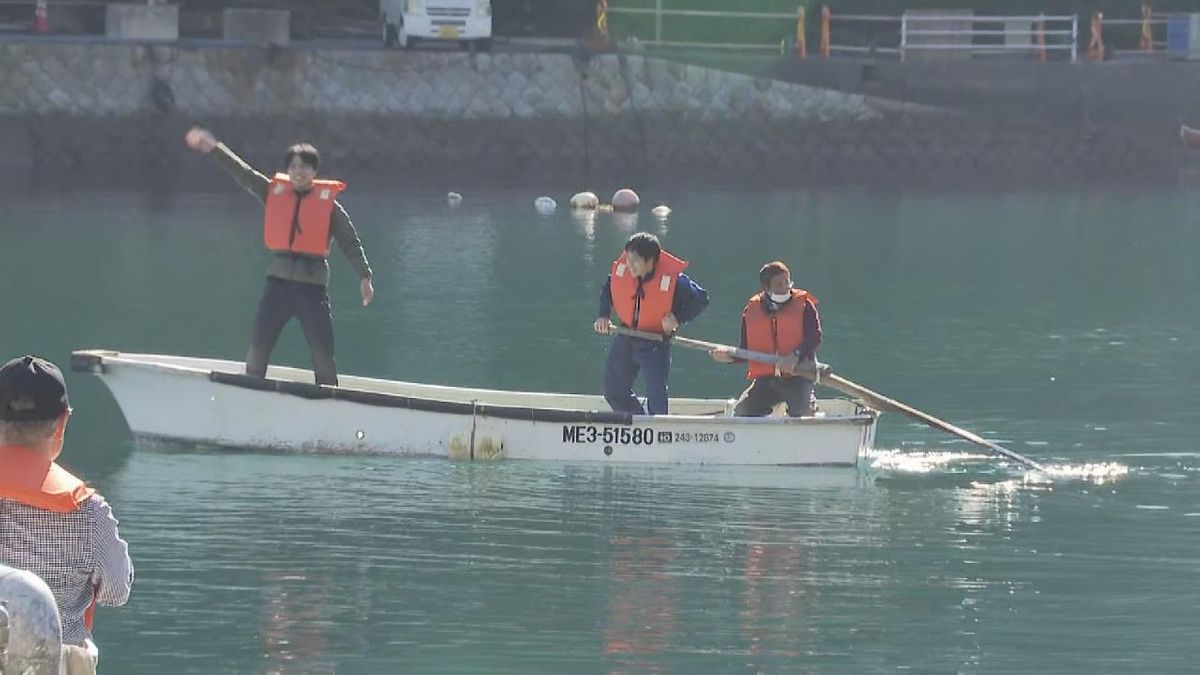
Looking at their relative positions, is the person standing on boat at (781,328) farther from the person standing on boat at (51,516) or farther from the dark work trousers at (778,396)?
the person standing on boat at (51,516)

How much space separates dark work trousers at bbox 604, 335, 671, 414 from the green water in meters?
0.55

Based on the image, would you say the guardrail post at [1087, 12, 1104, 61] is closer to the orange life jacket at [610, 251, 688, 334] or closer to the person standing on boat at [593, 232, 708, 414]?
the person standing on boat at [593, 232, 708, 414]

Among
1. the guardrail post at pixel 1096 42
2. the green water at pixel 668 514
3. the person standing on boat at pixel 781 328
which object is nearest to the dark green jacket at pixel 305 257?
the green water at pixel 668 514

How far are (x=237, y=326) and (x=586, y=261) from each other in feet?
27.0

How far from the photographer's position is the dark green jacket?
15891mm

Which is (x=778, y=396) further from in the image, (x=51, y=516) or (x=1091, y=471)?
(x=51, y=516)

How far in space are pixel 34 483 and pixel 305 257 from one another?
9.60m

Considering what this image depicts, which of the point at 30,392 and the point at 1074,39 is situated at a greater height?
the point at 1074,39

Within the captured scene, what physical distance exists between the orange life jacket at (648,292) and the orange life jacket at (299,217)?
2070mm

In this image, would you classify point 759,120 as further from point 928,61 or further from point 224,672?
point 224,672

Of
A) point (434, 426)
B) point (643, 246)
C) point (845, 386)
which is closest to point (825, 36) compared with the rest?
point (845, 386)

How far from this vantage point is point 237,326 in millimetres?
24359

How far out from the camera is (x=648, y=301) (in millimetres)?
15914

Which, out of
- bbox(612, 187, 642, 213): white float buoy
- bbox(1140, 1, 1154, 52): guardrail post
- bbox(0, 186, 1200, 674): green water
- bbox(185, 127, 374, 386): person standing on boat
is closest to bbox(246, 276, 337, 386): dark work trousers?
bbox(185, 127, 374, 386): person standing on boat
